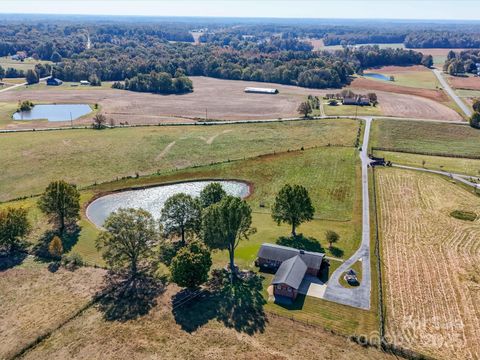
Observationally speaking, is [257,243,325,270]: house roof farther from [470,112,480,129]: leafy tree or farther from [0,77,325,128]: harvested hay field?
[470,112,480,129]: leafy tree

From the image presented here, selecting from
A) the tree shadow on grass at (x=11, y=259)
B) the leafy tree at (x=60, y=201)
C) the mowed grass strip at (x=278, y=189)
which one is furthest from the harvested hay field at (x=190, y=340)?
the leafy tree at (x=60, y=201)

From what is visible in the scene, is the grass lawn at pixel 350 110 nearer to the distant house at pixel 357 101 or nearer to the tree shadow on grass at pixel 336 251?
the distant house at pixel 357 101

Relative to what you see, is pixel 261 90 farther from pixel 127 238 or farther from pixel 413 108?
pixel 127 238

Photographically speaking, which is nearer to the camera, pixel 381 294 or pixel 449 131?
pixel 381 294

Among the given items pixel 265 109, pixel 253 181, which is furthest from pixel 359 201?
pixel 265 109

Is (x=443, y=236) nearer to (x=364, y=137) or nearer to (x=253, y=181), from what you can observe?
(x=253, y=181)

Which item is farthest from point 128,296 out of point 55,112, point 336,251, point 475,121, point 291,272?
point 55,112

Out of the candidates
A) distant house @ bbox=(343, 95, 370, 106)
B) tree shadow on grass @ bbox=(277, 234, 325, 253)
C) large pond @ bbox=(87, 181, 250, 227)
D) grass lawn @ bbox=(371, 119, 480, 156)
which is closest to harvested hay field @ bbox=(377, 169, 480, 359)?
tree shadow on grass @ bbox=(277, 234, 325, 253)
